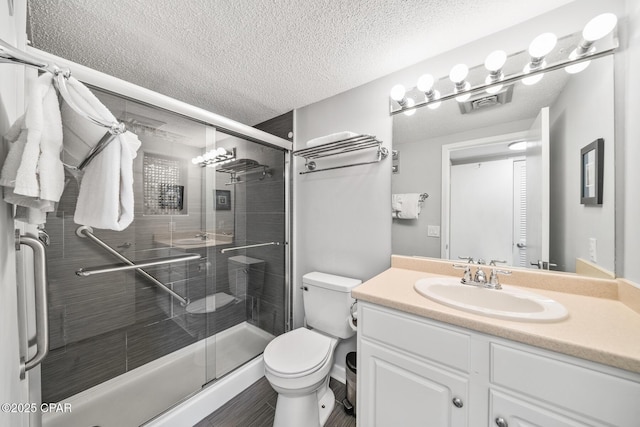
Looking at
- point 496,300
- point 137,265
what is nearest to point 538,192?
point 496,300

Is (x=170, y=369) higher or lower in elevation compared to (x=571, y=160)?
lower

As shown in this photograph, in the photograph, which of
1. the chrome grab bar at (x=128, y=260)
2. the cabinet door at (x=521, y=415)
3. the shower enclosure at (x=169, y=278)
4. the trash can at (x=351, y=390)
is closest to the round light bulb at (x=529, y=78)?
the cabinet door at (x=521, y=415)

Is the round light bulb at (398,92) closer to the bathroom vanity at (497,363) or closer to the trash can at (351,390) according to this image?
the bathroom vanity at (497,363)

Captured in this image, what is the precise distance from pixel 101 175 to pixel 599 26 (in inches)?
80.9

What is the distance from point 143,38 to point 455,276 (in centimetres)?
225

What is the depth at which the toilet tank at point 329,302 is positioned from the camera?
1.55m

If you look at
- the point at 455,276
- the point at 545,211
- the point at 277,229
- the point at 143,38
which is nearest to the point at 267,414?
the point at 277,229

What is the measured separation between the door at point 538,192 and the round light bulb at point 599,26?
296 millimetres

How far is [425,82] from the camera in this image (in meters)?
1.37

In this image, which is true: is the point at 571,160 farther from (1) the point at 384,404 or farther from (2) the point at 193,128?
(2) the point at 193,128

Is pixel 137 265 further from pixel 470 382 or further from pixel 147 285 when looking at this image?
pixel 470 382

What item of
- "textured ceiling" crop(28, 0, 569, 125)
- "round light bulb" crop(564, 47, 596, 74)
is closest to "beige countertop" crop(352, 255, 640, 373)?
"round light bulb" crop(564, 47, 596, 74)

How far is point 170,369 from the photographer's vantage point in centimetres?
171

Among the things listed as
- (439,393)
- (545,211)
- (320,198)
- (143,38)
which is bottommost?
(439,393)
